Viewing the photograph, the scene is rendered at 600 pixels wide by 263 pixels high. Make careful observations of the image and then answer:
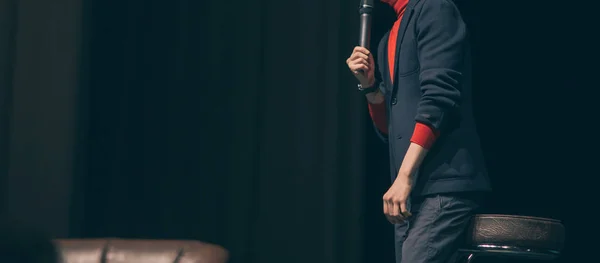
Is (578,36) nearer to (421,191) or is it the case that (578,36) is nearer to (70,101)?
(421,191)

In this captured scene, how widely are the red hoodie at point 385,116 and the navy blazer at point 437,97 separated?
0.02 metres

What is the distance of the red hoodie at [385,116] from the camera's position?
2.09m

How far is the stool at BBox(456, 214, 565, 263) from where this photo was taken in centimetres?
210

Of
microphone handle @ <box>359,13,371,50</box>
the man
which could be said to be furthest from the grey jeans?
microphone handle @ <box>359,13,371,50</box>

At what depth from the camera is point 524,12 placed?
3396 millimetres

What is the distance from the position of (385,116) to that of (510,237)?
533 millimetres

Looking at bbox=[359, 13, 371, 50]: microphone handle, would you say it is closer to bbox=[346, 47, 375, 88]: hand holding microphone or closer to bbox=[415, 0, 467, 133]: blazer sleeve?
bbox=[346, 47, 375, 88]: hand holding microphone

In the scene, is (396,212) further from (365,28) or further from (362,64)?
(365,28)

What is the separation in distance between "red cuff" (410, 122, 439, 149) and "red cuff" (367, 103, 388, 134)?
32 centimetres

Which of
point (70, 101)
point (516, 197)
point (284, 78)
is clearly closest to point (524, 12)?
point (516, 197)

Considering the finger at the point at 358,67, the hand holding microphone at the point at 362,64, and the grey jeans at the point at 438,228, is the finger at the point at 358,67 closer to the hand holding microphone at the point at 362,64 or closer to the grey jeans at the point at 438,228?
the hand holding microphone at the point at 362,64

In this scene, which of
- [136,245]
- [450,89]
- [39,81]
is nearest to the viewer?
[136,245]

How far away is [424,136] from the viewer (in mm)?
2090

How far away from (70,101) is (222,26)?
66 centimetres
